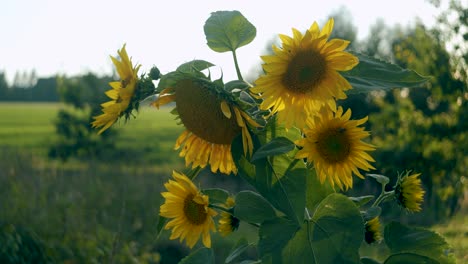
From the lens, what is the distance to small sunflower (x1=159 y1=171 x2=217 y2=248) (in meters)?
1.59

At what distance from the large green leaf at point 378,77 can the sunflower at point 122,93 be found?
476 mm

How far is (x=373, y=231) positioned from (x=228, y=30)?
0.71m

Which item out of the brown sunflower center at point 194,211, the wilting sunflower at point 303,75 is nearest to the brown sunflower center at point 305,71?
the wilting sunflower at point 303,75

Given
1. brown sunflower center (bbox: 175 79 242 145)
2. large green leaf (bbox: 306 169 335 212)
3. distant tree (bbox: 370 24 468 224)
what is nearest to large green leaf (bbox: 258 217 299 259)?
large green leaf (bbox: 306 169 335 212)

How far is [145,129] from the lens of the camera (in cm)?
3397

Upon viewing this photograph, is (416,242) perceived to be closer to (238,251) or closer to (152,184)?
(238,251)

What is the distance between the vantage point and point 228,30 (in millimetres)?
1542

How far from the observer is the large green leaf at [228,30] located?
1541mm

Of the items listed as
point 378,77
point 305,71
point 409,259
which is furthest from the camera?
point 409,259

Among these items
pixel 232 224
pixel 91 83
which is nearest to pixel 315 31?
pixel 232 224

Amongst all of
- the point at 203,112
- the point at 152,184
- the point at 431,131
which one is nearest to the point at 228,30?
the point at 203,112

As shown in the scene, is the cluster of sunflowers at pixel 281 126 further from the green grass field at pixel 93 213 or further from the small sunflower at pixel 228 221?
the green grass field at pixel 93 213

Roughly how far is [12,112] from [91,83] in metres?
32.3

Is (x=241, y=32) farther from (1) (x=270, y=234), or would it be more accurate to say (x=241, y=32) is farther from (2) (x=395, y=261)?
(2) (x=395, y=261)
